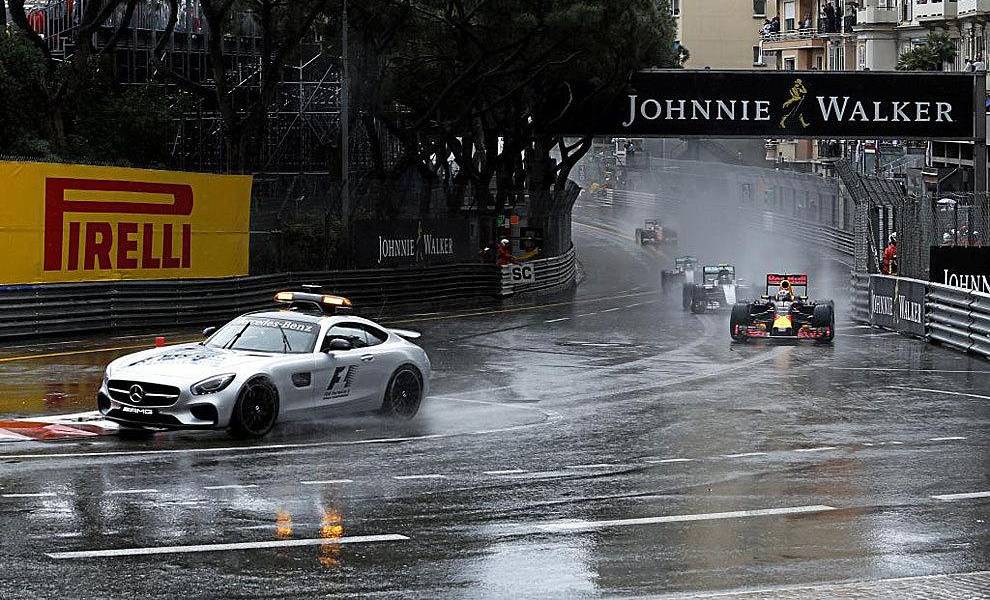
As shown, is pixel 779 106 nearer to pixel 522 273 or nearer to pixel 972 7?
pixel 522 273

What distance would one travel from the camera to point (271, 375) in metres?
15.2

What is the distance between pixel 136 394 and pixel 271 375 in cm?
129

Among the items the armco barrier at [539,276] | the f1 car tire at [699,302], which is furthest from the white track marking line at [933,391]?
the armco barrier at [539,276]

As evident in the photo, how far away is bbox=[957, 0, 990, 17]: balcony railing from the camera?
69.1 meters

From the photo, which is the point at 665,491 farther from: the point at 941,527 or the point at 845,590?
the point at 845,590

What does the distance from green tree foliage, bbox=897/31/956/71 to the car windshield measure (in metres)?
62.3

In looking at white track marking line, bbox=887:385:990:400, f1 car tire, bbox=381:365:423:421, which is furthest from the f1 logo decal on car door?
white track marking line, bbox=887:385:990:400

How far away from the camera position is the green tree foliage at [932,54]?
73.7 metres

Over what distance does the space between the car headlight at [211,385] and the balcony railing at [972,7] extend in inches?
2391

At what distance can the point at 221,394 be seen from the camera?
14625 mm

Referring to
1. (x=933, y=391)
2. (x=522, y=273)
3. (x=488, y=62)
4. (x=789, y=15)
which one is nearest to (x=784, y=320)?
(x=933, y=391)

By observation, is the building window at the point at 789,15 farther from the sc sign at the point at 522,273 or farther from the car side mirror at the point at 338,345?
the car side mirror at the point at 338,345

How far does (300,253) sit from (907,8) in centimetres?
5372

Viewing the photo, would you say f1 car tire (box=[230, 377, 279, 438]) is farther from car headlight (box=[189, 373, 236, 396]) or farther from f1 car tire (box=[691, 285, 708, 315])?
f1 car tire (box=[691, 285, 708, 315])
